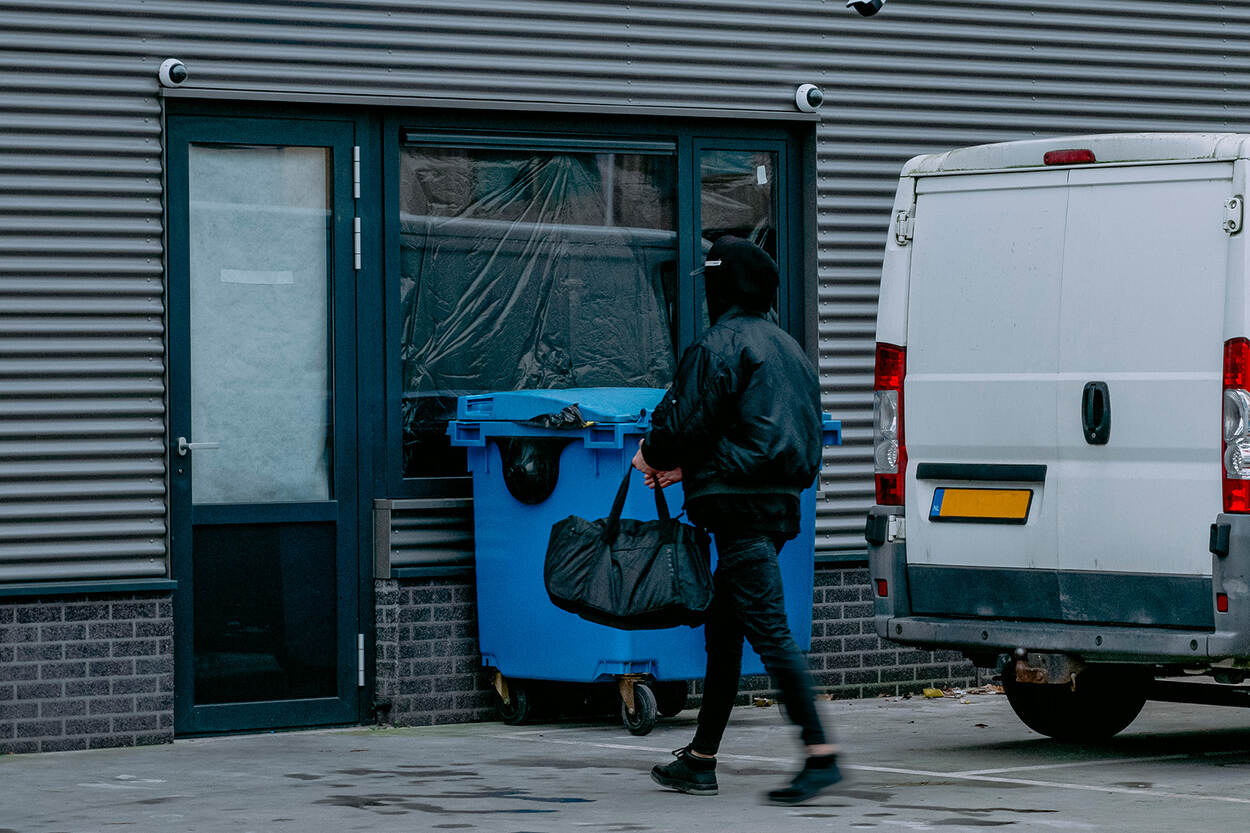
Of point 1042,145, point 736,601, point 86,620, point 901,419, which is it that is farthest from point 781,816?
point 86,620

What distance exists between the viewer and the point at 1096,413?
8.11 meters

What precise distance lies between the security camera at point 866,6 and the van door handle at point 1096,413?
3506 millimetres

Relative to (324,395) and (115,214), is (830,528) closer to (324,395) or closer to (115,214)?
(324,395)

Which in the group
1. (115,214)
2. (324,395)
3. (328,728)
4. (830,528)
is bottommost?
(328,728)

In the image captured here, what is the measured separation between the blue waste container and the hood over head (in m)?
1.75

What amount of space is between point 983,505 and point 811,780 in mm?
1708

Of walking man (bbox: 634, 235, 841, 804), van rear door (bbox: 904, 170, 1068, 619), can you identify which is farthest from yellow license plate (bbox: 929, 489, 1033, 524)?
walking man (bbox: 634, 235, 841, 804)

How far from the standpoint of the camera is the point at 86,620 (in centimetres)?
926

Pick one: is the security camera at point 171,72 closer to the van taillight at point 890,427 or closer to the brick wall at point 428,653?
the brick wall at point 428,653

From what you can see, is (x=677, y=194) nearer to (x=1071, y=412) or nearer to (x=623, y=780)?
(x=1071, y=412)

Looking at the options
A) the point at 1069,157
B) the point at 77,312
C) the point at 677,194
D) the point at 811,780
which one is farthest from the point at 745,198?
the point at 811,780

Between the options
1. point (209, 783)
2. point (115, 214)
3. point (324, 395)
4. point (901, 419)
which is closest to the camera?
point (209, 783)

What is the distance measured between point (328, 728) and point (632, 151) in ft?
10.1

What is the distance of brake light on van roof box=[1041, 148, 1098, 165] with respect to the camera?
8250 millimetres
